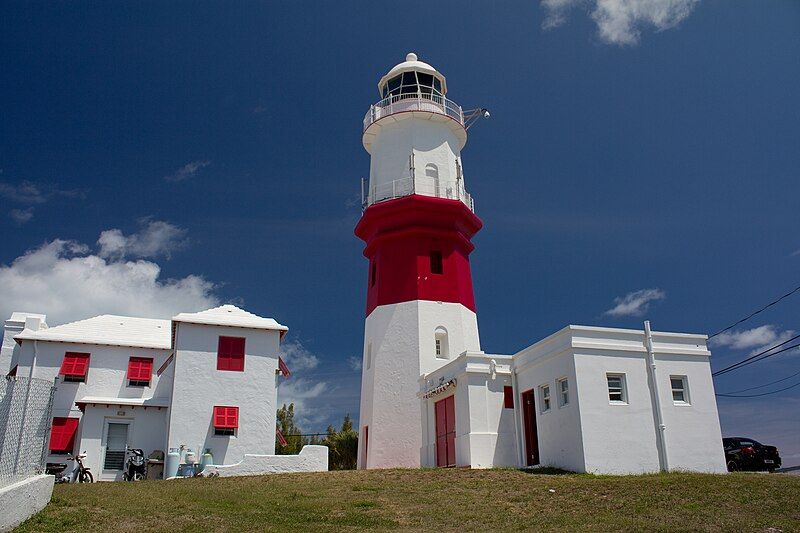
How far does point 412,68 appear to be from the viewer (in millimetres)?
34969

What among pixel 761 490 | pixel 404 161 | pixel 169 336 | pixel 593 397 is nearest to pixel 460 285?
pixel 404 161

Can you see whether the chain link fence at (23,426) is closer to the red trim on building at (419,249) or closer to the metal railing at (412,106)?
the red trim on building at (419,249)

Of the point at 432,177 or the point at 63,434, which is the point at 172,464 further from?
the point at 432,177

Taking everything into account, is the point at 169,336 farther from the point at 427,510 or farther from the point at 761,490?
the point at 761,490

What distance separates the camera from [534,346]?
2495cm

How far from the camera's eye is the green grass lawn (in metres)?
13.8

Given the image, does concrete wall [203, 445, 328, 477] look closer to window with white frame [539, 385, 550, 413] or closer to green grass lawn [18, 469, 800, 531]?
green grass lawn [18, 469, 800, 531]

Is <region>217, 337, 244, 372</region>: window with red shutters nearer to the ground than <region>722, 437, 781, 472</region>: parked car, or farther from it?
farther from it

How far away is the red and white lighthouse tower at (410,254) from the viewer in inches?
1174

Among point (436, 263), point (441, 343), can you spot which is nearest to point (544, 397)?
point (441, 343)

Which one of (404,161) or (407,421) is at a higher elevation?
(404,161)

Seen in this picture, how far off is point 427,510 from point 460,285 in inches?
654

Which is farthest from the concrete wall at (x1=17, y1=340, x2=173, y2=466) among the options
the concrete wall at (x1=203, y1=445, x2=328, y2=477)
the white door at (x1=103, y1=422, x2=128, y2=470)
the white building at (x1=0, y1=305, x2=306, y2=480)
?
the concrete wall at (x1=203, y1=445, x2=328, y2=477)

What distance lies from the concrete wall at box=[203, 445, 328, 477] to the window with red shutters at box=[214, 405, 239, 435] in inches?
84.2
